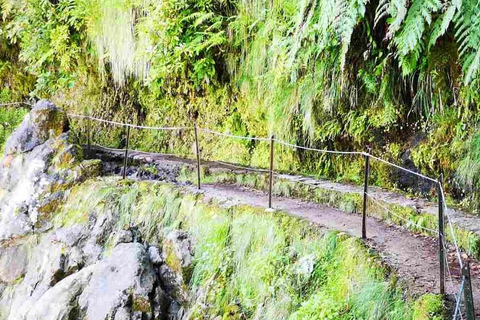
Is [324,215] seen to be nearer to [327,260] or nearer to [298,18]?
[327,260]

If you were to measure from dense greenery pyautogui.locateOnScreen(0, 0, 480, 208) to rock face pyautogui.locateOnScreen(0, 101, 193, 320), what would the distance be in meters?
2.08

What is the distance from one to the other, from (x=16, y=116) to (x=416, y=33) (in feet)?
39.7

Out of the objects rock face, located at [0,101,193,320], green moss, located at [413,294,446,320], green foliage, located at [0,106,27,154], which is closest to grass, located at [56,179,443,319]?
green moss, located at [413,294,446,320]

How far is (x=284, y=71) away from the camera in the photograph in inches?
226

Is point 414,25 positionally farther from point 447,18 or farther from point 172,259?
point 172,259

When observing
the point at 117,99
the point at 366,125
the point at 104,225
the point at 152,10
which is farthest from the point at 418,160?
the point at 117,99

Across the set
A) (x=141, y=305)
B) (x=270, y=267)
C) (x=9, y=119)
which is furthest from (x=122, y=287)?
(x=9, y=119)

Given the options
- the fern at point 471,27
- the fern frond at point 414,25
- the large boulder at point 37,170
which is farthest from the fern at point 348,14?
the large boulder at point 37,170

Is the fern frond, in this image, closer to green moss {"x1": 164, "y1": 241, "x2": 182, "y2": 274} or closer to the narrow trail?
the narrow trail

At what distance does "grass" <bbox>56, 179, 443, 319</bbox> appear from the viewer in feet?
11.2

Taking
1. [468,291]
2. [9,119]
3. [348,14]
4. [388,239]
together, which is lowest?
[388,239]

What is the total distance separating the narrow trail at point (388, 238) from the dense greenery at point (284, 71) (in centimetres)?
91

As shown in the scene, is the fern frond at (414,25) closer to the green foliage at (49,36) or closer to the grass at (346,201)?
the grass at (346,201)

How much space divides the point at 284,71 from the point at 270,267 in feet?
8.60
